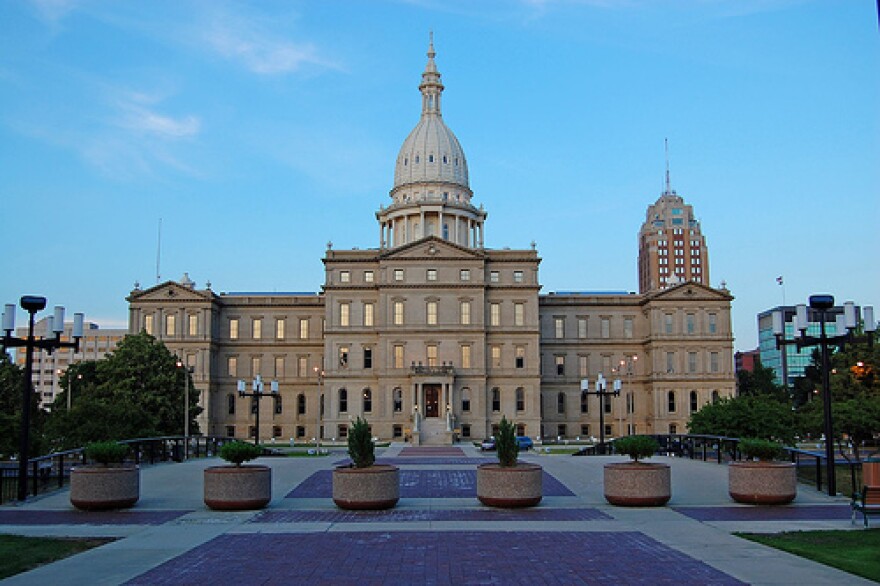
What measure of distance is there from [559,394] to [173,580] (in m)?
87.9

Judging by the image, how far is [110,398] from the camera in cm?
6456

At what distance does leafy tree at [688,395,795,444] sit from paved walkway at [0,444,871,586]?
1722cm

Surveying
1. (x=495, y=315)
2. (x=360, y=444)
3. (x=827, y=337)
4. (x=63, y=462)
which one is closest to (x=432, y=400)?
(x=495, y=315)

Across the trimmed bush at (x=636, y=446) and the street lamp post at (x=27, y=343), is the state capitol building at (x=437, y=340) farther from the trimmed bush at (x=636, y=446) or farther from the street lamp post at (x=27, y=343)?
the trimmed bush at (x=636, y=446)

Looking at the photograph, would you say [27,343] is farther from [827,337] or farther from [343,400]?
[343,400]

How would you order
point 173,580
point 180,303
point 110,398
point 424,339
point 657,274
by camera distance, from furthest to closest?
point 657,274, point 180,303, point 424,339, point 110,398, point 173,580

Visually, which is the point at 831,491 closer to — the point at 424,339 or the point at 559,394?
the point at 424,339

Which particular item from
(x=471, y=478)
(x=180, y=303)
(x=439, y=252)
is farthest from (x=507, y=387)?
(x=471, y=478)

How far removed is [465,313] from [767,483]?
66221 mm

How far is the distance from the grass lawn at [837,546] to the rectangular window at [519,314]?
72096 millimetres

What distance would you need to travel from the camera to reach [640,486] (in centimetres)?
2169

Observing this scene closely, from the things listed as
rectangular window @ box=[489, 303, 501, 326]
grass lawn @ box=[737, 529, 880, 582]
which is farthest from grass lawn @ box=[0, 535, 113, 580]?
rectangular window @ box=[489, 303, 501, 326]

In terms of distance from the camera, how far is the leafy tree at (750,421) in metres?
42.3

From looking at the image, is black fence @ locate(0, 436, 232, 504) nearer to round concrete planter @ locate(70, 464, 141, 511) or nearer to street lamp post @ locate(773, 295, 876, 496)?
round concrete planter @ locate(70, 464, 141, 511)
